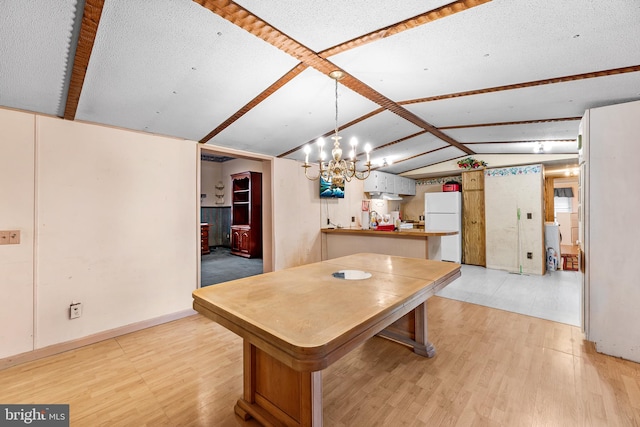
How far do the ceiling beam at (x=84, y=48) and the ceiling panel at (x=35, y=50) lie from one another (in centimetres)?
4

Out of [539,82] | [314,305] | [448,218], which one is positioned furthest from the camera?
[448,218]

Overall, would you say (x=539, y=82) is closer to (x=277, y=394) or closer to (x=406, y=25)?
(x=406, y=25)

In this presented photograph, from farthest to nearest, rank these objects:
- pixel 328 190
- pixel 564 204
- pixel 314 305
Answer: pixel 564 204
pixel 328 190
pixel 314 305

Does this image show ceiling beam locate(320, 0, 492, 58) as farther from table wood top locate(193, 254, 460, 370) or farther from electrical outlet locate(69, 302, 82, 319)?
electrical outlet locate(69, 302, 82, 319)

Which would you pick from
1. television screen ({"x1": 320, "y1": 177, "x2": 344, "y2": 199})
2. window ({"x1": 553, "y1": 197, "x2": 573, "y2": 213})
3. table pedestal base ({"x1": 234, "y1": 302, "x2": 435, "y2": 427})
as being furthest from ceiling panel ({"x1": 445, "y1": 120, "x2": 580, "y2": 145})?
window ({"x1": 553, "y1": 197, "x2": 573, "y2": 213})

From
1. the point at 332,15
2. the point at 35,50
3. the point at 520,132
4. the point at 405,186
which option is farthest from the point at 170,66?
the point at 405,186

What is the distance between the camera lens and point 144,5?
134 centimetres

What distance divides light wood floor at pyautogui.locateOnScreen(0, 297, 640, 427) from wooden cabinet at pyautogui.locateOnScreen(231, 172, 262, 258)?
3.96m

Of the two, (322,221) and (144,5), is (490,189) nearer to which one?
(322,221)

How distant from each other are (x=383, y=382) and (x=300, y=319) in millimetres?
1173

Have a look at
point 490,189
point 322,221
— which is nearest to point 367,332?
point 322,221

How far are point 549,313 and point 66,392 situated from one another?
472cm

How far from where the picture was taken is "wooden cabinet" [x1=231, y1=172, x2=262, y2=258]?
21.7 ft

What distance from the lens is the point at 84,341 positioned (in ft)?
8.21
